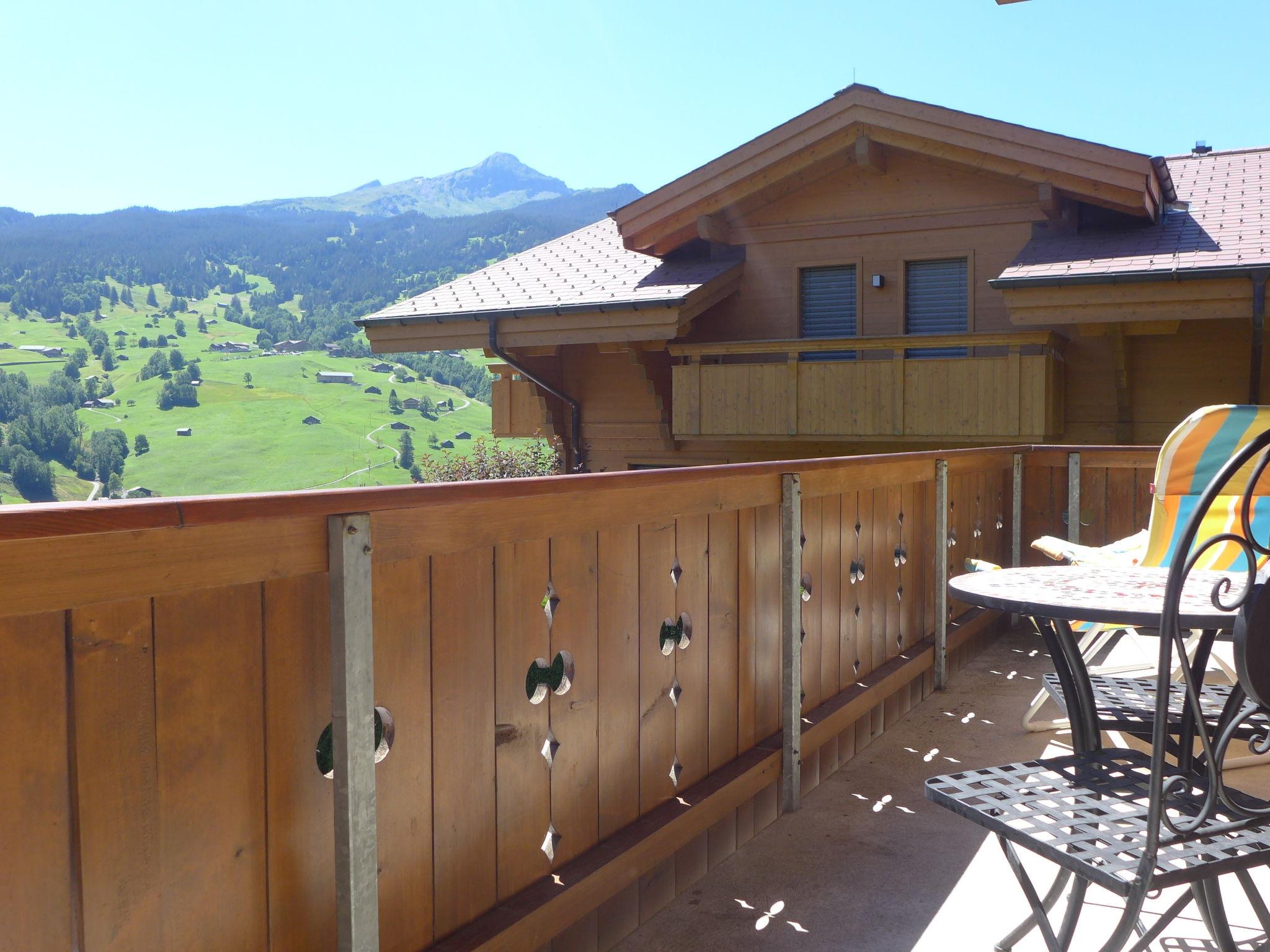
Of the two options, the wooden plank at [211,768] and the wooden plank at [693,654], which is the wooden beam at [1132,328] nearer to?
the wooden plank at [693,654]

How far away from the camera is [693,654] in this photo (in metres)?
Result: 2.84

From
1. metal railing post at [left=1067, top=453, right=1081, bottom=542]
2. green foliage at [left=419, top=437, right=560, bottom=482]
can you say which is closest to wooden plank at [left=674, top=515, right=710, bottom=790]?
metal railing post at [left=1067, top=453, right=1081, bottom=542]

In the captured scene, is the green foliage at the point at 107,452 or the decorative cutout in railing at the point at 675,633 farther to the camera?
the green foliage at the point at 107,452

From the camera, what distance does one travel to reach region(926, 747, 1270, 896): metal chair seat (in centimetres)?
176

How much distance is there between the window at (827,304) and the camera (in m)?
13.3

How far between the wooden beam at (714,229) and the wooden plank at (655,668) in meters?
11.2

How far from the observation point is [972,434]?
11.4 meters

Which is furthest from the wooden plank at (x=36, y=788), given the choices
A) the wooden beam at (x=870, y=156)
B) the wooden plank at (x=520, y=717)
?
the wooden beam at (x=870, y=156)

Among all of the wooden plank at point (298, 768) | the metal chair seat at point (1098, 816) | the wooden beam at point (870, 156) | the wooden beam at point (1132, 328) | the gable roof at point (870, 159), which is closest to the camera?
the wooden plank at point (298, 768)

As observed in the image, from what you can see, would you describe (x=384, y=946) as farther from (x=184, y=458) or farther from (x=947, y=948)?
(x=184, y=458)

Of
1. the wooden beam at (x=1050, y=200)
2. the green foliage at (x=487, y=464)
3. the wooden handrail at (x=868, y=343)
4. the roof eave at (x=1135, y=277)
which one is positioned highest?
the wooden beam at (x=1050, y=200)

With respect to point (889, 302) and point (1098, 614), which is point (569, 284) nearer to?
point (889, 302)

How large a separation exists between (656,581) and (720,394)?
10.5 metres

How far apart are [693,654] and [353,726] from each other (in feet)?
4.41
